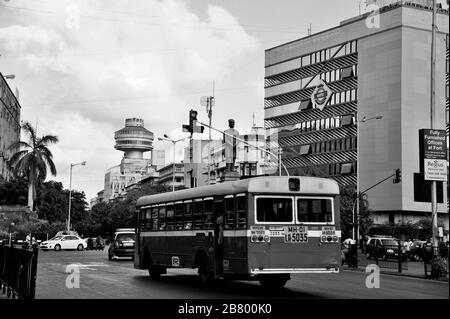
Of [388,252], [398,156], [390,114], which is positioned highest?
[390,114]

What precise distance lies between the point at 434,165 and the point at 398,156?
281 ft

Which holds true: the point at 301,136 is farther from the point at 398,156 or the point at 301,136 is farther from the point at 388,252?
the point at 388,252

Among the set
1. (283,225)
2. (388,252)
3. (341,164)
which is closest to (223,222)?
(283,225)

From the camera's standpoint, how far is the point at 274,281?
→ 1603 centimetres

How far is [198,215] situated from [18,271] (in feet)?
16.7

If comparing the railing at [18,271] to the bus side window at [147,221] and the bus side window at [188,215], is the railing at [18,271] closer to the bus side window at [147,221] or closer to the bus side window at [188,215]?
the bus side window at [188,215]

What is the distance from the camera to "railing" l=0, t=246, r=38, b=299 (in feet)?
37.9

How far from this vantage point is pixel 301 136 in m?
116

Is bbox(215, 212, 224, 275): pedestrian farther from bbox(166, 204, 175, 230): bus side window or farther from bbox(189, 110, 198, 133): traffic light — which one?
bbox(189, 110, 198, 133): traffic light

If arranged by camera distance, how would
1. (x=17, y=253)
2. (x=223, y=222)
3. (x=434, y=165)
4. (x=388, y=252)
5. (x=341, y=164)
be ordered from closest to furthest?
(x=434, y=165) < (x=17, y=253) < (x=223, y=222) < (x=388, y=252) < (x=341, y=164)

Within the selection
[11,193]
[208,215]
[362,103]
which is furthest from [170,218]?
[362,103]

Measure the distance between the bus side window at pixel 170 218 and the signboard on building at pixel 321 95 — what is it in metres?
93.5
